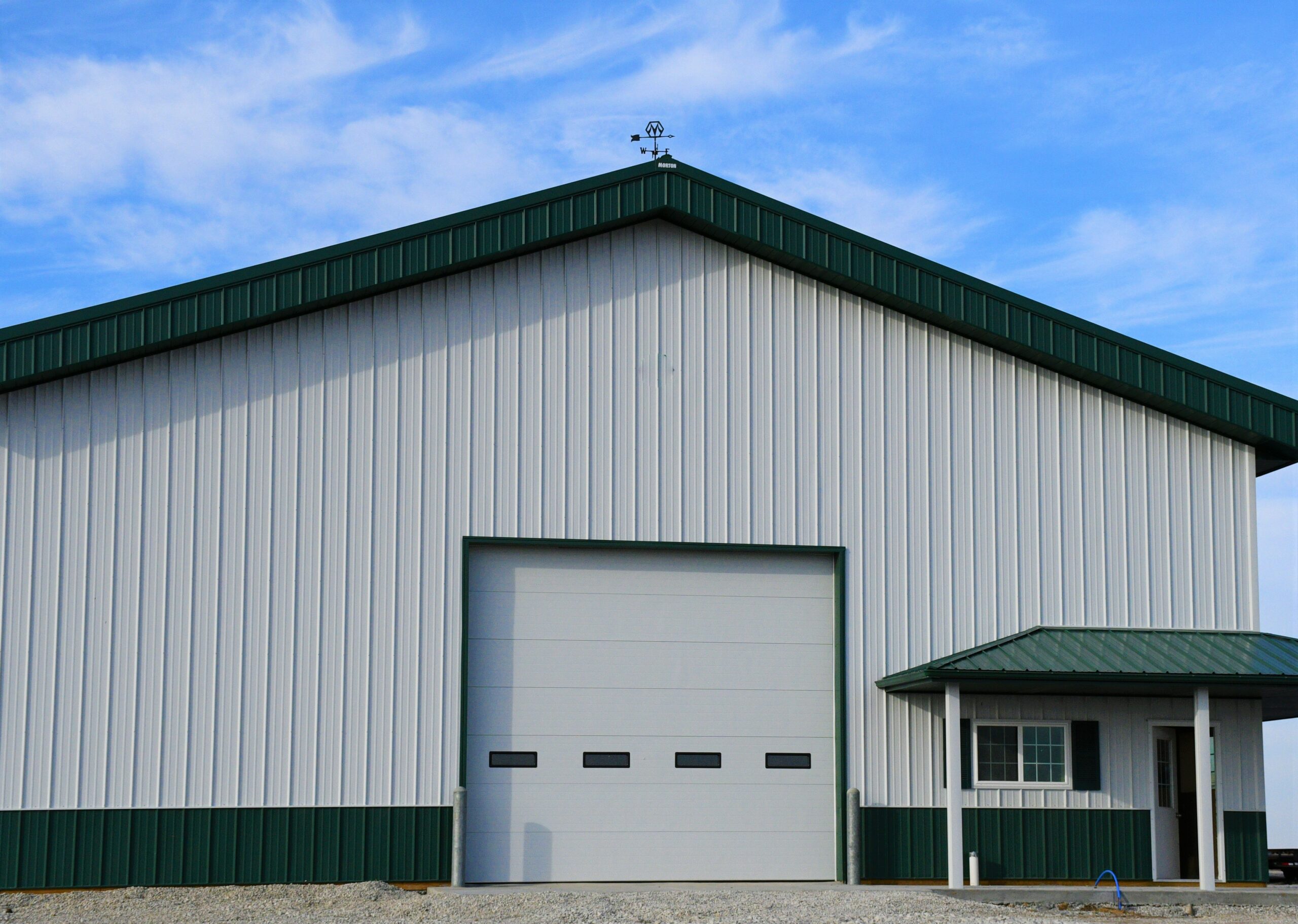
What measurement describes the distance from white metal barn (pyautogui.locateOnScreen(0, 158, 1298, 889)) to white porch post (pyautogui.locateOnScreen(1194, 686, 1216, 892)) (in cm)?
9

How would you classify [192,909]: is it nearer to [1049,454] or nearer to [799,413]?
[799,413]

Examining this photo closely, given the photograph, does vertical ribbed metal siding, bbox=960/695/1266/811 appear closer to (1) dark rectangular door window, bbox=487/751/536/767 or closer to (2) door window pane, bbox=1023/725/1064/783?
(2) door window pane, bbox=1023/725/1064/783

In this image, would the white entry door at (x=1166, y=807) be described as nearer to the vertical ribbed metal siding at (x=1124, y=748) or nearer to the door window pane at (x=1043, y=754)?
the vertical ribbed metal siding at (x=1124, y=748)

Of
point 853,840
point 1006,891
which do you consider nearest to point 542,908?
point 853,840

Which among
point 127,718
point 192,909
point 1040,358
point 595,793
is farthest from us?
point 1040,358

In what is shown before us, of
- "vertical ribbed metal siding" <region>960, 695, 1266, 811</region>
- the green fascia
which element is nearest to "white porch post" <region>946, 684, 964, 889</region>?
the green fascia

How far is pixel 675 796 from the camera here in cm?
1770

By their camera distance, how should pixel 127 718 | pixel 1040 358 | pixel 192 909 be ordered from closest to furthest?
pixel 192 909, pixel 127 718, pixel 1040 358

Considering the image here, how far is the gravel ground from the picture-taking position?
47.0 ft

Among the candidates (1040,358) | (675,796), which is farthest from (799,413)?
(675,796)

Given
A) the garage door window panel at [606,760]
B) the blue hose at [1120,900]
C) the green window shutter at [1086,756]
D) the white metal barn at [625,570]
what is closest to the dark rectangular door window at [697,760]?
the white metal barn at [625,570]

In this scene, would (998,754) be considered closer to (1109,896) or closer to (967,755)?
(967,755)

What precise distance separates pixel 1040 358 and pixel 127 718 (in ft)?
41.2

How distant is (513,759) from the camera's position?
17438 mm
